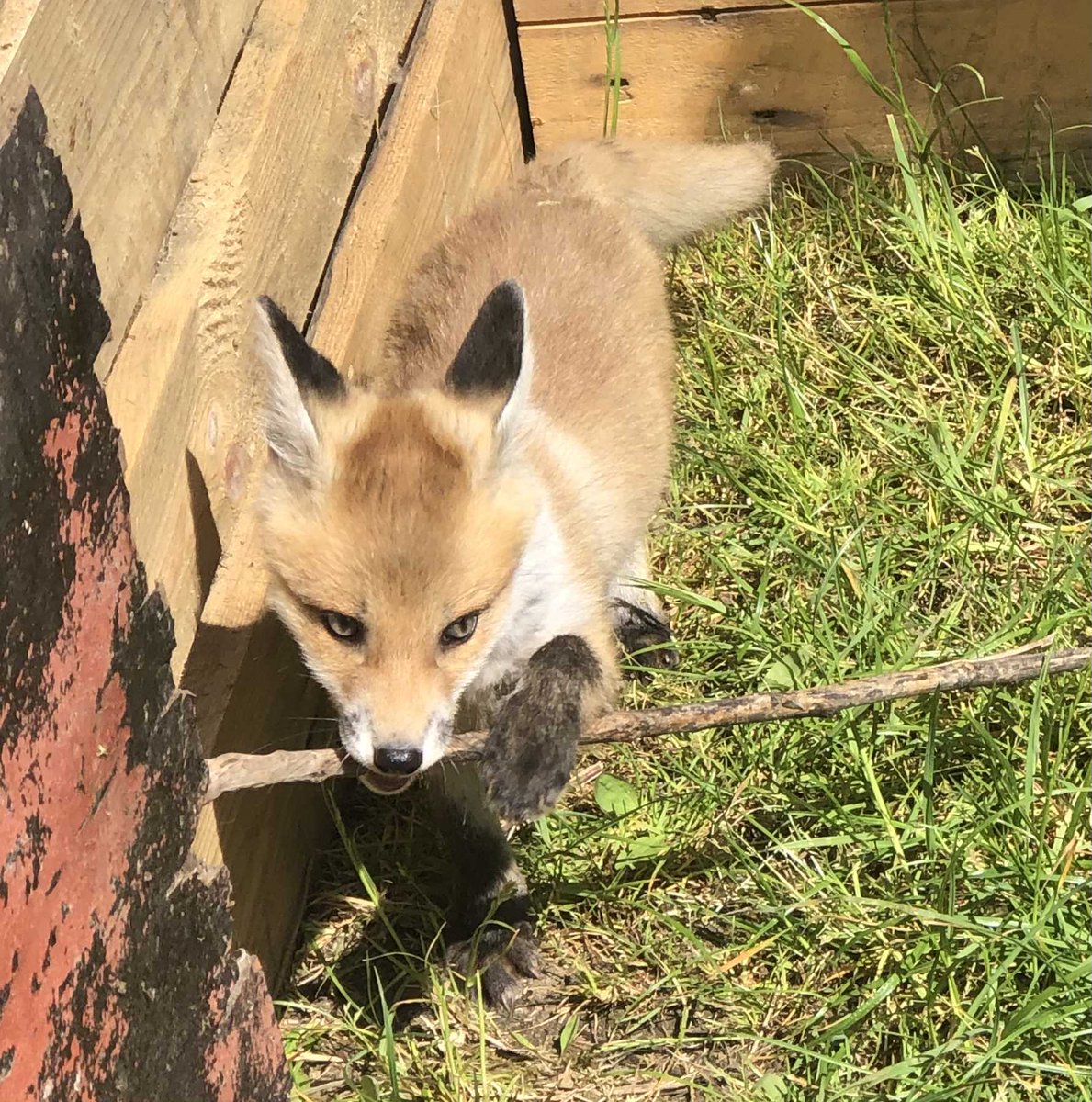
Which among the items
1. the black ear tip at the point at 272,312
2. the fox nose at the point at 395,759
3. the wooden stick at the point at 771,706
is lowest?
the wooden stick at the point at 771,706

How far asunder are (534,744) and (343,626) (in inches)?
16.0

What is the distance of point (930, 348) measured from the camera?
3742 mm

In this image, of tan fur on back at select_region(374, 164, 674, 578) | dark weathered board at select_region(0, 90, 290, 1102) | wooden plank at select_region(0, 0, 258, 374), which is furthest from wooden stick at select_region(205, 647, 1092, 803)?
wooden plank at select_region(0, 0, 258, 374)

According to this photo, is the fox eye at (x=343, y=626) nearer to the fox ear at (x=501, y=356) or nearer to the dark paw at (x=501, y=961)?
the fox ear at (x=501, y=356)

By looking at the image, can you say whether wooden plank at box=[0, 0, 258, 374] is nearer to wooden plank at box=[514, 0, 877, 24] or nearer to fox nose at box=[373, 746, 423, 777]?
fox nose at box=[373, 746, 423, 777]

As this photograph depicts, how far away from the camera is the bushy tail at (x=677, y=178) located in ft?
12.2

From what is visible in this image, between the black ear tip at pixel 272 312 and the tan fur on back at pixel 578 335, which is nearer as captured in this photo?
the black ear tip at pixel 272 312

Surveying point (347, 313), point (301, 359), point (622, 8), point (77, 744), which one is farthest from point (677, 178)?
point (77, 744)

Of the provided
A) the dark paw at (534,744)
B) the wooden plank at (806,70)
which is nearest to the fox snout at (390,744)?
the dark paw at (534,744)

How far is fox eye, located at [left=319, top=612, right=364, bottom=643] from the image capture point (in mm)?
2305

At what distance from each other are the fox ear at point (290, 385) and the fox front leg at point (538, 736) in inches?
23.0

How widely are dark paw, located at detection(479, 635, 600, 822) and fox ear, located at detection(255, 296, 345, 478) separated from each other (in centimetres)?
59

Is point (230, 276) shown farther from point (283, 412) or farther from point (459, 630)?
point (459, 630)

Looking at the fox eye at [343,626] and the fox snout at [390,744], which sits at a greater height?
the fox eye at [343,626]
